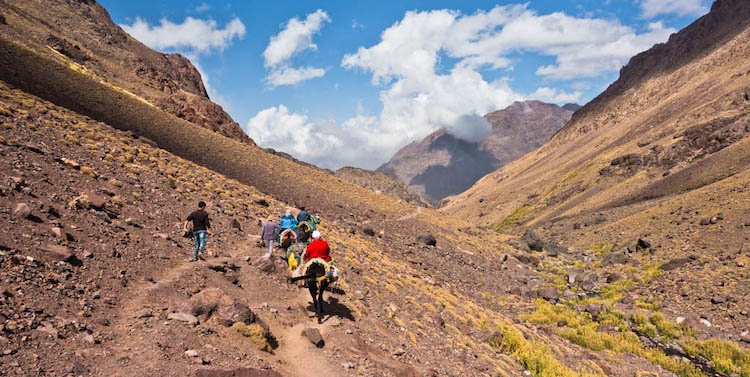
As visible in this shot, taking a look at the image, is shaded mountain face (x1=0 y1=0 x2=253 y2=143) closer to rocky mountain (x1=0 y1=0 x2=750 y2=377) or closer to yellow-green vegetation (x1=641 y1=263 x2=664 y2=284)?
rocky mountain (x1=0 y1=0 x2=750 y2=377)

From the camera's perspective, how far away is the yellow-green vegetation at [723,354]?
14500mm

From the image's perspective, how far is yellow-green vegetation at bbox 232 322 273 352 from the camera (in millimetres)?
7738

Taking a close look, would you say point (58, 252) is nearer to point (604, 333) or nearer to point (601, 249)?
point (604, 333)

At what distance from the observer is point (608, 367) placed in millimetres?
15062

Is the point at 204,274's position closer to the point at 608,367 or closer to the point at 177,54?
the point at 608,367

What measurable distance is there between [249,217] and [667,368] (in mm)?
21172

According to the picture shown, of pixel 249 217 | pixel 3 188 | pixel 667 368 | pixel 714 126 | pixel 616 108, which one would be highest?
pixel 616 108

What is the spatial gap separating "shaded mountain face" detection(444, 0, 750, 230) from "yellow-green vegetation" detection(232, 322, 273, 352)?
4061 cm

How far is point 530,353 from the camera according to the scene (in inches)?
562

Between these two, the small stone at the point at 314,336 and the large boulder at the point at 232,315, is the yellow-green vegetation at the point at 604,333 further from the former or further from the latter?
the large boulder at the point at 232,315

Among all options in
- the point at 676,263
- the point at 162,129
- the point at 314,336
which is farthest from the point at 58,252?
the point at 162,129

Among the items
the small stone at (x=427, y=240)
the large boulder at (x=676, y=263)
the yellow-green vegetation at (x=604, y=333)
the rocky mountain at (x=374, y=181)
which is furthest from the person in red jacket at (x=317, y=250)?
the rocky mountain at (x=374, y=181)

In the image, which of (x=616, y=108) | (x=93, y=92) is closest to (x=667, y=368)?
(x=93, y=92)

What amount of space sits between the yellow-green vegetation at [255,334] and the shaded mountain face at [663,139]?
4061 cm
